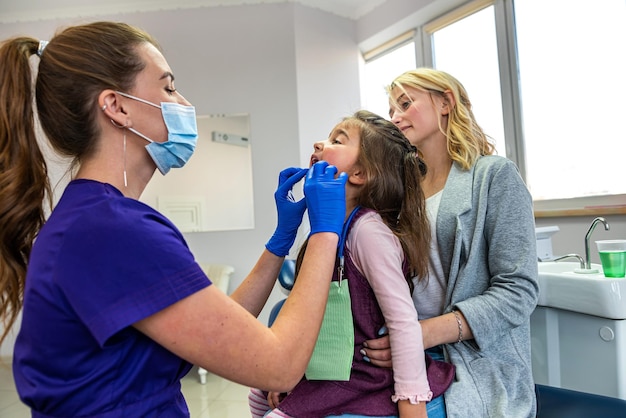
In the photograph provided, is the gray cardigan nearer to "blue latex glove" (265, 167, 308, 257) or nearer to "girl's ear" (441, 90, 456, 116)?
"girl's ear" (441, 90, 456, 116)

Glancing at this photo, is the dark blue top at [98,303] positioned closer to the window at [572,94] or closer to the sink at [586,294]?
the sink at [586,294]

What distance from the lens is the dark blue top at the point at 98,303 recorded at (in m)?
0.67

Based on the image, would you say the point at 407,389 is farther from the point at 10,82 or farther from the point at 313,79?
the point at 313,79

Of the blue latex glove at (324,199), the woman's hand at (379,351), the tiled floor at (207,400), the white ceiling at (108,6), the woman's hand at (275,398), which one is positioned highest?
the white ceiling at (108,6)

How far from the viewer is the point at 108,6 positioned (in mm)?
3641

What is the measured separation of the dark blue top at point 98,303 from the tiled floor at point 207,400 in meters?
1.96

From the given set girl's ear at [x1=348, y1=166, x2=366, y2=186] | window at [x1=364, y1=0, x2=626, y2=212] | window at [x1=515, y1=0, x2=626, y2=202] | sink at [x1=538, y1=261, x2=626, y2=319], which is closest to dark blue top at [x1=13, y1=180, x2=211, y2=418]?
girl's ear at [x1=348, y1=166, x2=366, y2=186]

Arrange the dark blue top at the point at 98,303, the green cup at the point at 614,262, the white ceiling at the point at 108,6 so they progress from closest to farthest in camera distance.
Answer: the dark blue top at the point at 98,303 < the green cup at the point at 614,262 < the white ceiling at the point at 108,6

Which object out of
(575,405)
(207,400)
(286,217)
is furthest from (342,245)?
(207,400)

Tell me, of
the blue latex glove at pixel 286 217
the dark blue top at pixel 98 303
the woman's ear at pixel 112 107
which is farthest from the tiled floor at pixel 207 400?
the woman's ear at pixel 112 107

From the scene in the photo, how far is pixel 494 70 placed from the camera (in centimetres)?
301

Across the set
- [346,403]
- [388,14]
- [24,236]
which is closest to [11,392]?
[24,236]

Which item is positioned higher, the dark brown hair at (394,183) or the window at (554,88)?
the window at (554,88)

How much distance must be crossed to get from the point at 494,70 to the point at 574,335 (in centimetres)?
225
